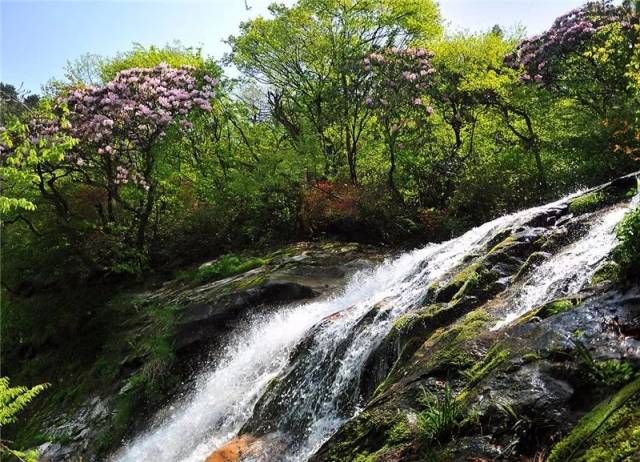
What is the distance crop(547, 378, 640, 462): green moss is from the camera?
2783 millimetres

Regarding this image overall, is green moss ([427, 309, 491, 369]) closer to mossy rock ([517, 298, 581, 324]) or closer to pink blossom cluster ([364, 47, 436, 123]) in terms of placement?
mossy rock ([517, 298, 581, 324])

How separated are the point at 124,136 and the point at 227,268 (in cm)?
473

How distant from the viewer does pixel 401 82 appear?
49.9ft

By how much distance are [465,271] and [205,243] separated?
35.8 feet

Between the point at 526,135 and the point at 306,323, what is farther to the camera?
the point at 526,135

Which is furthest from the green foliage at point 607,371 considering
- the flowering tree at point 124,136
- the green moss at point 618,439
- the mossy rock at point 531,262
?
the flowering tree at point 124,136

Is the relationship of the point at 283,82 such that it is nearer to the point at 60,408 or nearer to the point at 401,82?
the point at 401,82

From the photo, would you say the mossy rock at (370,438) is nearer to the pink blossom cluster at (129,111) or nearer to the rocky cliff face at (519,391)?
the rocky cliff face at (519,391)

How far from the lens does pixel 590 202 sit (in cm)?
838

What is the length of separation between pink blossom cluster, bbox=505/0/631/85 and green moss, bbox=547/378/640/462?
44.1 ft

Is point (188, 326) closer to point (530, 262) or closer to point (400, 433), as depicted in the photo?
point (530, 262)

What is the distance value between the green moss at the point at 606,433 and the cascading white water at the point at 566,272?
2.13 m

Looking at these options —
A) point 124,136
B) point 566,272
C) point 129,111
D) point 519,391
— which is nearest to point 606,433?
point 519,391

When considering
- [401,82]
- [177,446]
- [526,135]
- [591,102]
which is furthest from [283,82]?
[177,446]
